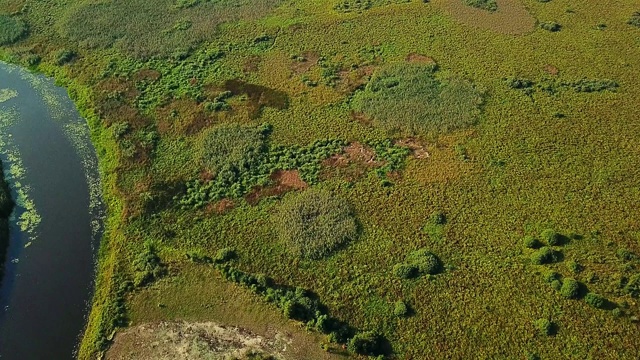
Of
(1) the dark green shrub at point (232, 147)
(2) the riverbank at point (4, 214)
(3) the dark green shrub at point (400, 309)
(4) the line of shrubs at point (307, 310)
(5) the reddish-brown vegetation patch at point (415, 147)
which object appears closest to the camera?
(4) the line of shrubs at point (307, 310)

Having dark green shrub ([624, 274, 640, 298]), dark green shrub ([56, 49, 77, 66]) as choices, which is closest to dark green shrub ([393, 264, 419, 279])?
dark green shrub ([624, 274, 640, 298])

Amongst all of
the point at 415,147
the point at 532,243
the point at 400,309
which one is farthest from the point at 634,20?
the point at 400,309

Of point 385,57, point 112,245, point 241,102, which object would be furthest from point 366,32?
point 112,245

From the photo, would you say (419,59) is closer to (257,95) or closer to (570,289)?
(257,95)

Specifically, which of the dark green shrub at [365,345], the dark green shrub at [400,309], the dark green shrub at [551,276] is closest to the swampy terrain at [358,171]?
the dark green shrub at [400,309]

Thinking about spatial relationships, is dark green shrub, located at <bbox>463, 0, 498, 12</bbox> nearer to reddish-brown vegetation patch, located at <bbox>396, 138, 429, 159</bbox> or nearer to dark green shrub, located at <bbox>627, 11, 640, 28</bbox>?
dark green shrub, located at <bbox>627, 11, 640, 28</bbox>

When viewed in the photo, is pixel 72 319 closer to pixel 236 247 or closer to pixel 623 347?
pixel 236 247

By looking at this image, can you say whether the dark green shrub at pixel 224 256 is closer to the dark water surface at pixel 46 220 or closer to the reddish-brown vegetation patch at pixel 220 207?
the reddish-brown vegetation patch at pixel 220 207
